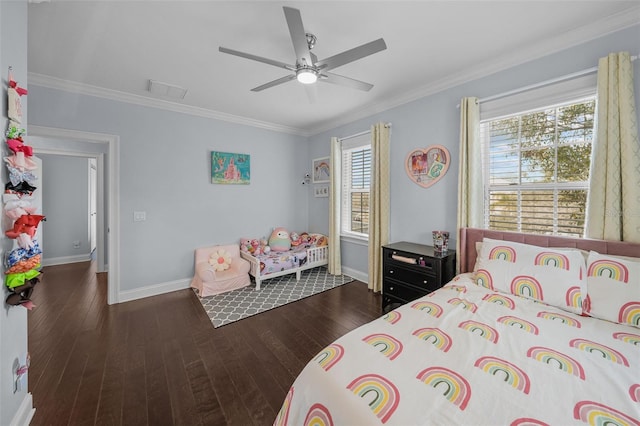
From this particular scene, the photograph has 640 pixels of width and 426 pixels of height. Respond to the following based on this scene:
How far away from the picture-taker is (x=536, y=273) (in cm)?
179

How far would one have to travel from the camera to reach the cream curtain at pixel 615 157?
177 cm

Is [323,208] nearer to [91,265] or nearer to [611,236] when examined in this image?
[611,236]

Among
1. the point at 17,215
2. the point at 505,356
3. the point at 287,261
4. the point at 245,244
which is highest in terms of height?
the point at 17,215

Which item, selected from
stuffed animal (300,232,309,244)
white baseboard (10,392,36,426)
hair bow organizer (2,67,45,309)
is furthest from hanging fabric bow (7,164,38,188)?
stuffed animal (300,232,309,244)

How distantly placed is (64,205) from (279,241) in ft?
15.4

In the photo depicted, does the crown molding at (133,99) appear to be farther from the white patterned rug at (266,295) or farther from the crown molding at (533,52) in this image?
the white patterned rug at (266,295)

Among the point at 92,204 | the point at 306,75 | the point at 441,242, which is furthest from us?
the point at 92,204

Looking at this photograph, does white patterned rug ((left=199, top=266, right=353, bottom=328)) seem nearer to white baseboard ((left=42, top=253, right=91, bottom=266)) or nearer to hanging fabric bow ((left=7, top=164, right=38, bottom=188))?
hanging fabric bow ((left=7, top=164, right=38, bottom=188))

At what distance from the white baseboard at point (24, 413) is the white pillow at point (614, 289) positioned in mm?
3417

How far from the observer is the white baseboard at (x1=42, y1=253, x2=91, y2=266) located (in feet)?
15.9

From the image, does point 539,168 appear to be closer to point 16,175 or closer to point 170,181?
point 16,175

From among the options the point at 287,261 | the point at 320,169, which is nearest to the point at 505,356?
the point at 287,261

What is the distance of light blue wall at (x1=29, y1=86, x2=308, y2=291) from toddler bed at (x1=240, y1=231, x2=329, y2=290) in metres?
0.65

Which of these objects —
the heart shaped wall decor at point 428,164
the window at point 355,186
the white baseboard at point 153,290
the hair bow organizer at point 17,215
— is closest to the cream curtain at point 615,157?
the heart shaped wall decor at point 428,164
